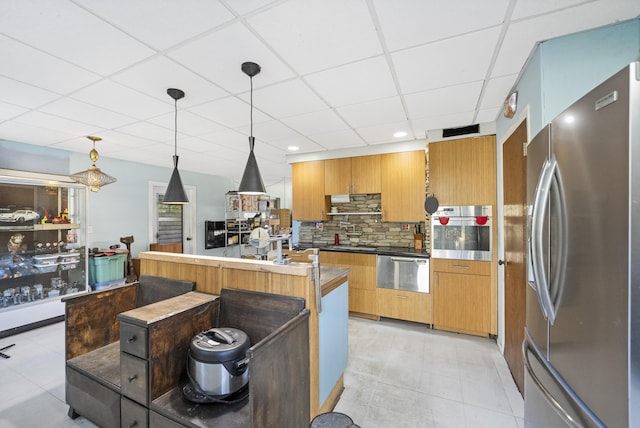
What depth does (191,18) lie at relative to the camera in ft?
4.77

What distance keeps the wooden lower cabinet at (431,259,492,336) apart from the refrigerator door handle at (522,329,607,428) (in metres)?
2.02

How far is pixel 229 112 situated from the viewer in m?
2.76

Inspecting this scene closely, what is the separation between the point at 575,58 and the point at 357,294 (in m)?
3.25

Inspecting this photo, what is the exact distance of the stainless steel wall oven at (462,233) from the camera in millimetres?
3234

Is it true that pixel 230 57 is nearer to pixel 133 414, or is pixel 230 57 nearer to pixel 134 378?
pixel 134 378

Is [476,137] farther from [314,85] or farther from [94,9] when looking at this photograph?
[94,9]

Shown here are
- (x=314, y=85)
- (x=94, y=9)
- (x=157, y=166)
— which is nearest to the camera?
(x=94, y=9)

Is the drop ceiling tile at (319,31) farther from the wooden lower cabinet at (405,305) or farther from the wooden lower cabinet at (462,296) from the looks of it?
the wooden lower cabinet at (405,305)

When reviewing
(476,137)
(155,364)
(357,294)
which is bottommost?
(357,294)

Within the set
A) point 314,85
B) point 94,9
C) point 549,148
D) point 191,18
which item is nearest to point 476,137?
point 314,85

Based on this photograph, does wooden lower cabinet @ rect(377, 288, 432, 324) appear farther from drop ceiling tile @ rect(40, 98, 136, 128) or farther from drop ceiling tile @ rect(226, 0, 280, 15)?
drop ceiling tile @ rect(40, 98, 136, 128)

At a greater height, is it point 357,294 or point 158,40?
point 158,40

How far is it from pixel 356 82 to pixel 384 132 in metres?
1.40

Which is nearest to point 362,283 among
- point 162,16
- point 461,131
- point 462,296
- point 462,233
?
point 462,296
